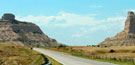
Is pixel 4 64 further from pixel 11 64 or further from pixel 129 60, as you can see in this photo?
pixel 129 60

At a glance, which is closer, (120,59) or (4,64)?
(4,64)

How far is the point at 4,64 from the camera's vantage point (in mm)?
39594

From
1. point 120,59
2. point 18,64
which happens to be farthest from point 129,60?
point 18,64

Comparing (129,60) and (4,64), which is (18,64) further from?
(129,60)

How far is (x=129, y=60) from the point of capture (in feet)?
134

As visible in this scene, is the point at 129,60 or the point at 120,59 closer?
the point at 129,60

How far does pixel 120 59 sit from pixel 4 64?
20044 mm

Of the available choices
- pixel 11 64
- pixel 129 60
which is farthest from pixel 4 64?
pixel 129 60

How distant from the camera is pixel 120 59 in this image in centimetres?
4472

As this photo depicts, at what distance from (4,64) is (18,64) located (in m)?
4.25

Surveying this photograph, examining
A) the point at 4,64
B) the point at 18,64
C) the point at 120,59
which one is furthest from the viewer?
the point at 120,59

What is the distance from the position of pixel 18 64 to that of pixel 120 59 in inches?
729

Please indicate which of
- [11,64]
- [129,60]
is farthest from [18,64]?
[129,60]

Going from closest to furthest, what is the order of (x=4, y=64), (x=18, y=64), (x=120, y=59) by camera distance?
(x=18, y=64), (x=4, y=64), (x=120, y=59)
